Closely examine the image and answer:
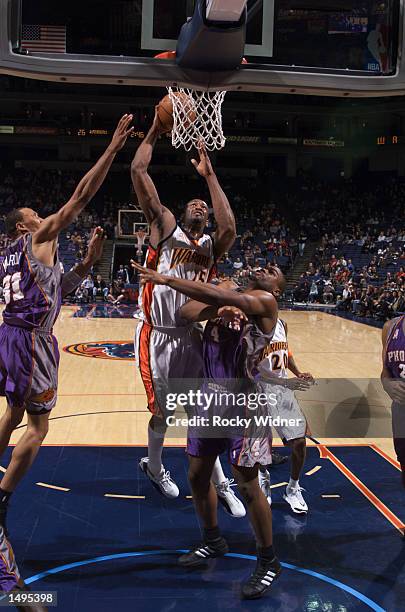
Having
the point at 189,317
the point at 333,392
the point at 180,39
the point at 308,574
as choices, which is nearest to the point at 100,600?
the point at 308,574

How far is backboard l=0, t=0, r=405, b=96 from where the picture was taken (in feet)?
12.6

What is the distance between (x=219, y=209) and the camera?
374 centimetres

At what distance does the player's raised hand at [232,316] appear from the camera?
125 inches

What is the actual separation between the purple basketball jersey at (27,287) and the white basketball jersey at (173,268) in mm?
669

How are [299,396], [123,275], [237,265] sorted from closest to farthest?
[299,396]
[123,275]
[237,265]

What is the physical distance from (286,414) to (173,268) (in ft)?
4.37

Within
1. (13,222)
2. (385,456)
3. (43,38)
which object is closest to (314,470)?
(385,456)

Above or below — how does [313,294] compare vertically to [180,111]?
below

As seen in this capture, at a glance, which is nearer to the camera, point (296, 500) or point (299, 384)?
point (299, 384)

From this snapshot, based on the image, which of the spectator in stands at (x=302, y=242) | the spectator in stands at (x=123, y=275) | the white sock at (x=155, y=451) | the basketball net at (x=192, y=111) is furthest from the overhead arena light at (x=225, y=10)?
the spectator in stands at (x=302, y=242)

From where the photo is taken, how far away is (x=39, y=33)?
158 inches

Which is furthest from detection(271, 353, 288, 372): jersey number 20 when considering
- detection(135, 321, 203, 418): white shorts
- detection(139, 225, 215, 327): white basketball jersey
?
detection(139, 225, 215, 327): white basketball jersey

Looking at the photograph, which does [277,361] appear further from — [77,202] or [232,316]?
[77,202]

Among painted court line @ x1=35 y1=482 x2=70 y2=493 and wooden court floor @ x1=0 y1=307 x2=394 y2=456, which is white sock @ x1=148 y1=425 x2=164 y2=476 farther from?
wooden court floor @ x1=0 y1=307 x2=394 y2=456
